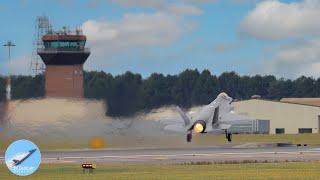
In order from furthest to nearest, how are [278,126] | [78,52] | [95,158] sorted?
[278,126]
[78,52]
[95,158]

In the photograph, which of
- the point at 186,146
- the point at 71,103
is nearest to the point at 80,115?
the point at 71,103

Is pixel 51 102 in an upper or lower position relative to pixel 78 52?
lower

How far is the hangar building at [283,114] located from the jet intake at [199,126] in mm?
53613

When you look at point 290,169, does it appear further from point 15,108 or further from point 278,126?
point 278,126

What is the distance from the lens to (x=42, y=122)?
67688mm

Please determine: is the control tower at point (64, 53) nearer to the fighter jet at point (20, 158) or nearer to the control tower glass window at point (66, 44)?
the control tower glass window at point (66, 44)

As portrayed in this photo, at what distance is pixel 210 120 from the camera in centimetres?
8738

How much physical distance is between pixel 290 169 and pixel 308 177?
23.5 feet

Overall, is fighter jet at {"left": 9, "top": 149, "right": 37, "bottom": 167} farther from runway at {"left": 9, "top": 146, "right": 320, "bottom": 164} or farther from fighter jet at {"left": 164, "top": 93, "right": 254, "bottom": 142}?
fighter jet at {"left": 164, "top": 93, "right": 254, "bottom": 142}

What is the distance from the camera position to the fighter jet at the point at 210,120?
84.3 metres

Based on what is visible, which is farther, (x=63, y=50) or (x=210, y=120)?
(x=63, y=50)

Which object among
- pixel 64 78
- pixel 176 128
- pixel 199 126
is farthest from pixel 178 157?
pixel 64 78

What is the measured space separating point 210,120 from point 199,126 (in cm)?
281

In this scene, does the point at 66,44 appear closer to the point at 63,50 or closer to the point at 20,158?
the point at 63,50
